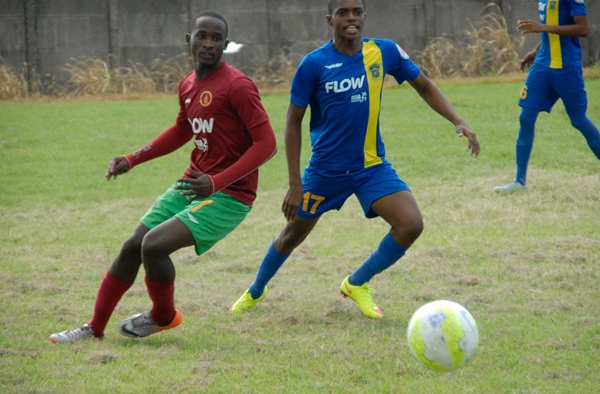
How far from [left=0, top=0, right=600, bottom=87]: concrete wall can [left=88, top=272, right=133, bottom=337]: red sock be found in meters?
13.0

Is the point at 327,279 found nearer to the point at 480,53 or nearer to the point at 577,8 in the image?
the point at 577,8

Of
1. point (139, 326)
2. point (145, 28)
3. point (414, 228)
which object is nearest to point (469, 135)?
point (414, 228)

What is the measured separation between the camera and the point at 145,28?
1775 cm

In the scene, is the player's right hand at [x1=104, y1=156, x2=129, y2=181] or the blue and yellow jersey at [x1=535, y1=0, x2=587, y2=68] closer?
the player's right hand at [x1=104, y1=156, x2=129, y2=181]

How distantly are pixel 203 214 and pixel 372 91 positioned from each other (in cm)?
128

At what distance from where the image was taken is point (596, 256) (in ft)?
22.3

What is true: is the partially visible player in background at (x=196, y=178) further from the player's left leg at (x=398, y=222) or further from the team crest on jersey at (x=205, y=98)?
the player's left leg at (x=398, y=222)

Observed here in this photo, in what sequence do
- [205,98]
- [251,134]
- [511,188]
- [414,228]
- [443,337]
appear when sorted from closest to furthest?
[443,337] < [251,134] < [205,98] < [414,228] < [511,188]

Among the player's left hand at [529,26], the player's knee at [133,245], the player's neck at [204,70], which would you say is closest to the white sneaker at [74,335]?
the player's knee at [133,245]

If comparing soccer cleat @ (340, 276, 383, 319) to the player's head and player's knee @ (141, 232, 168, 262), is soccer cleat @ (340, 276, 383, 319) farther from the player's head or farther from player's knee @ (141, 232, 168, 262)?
the player's head

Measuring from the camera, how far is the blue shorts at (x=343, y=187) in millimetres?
5457

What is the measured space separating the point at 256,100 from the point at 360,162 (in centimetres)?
82

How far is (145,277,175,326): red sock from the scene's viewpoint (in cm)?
515

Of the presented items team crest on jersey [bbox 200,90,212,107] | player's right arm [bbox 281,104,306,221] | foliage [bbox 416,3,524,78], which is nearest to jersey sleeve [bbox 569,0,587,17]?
player's right arm [bbox 281,104,306,221]
